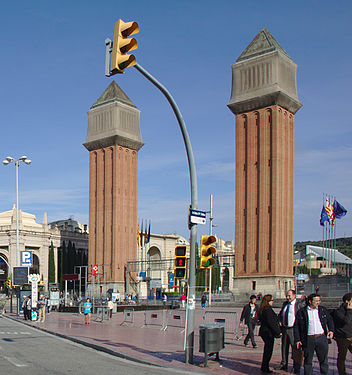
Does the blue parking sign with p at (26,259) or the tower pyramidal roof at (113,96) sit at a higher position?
the tower pyramidal roof at (113,96)

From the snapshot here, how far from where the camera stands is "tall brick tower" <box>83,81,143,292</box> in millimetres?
70125

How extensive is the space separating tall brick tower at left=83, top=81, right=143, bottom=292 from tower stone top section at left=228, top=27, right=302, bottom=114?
20.3 metres

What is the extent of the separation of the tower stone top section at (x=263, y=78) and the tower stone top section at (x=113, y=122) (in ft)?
64.9

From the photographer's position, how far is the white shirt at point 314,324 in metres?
10.4

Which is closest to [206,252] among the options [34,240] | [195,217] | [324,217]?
[195,217]

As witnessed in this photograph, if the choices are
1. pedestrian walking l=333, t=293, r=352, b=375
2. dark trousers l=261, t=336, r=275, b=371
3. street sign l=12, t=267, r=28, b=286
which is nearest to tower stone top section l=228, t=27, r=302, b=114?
street sign l=12, t=267, r=28, b=286

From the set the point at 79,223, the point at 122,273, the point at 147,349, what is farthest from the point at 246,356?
the point at 79,223

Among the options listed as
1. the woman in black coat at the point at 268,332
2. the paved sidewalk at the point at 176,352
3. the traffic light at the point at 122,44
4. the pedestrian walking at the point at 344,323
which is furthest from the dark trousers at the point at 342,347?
the traffic light at the point at 122,44

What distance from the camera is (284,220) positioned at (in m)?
52.8

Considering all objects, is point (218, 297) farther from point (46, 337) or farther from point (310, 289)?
point (46, 337)

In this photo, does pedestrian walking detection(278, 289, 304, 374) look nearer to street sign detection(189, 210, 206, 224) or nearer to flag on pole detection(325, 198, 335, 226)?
street sign detection(189, 210, 206, 224)

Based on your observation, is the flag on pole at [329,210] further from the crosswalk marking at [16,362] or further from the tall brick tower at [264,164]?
the crosswalk marking at [16,362]

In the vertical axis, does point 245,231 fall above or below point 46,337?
above

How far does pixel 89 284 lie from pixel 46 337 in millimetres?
48800
